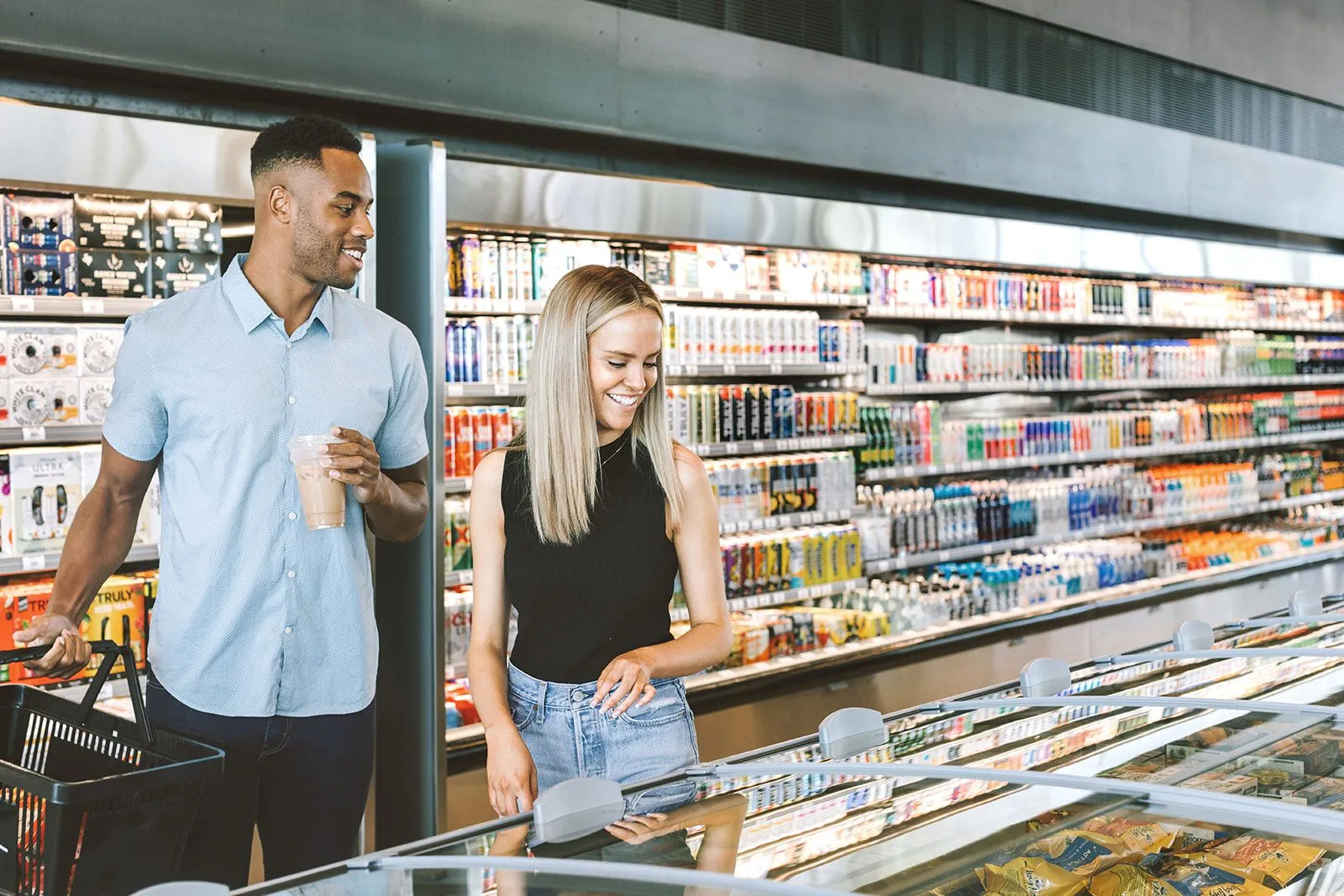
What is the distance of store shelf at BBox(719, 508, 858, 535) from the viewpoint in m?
5.21

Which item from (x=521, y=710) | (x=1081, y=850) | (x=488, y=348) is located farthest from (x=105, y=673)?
(x=488, y=348)

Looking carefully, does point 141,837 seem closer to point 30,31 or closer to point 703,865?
point 703,865

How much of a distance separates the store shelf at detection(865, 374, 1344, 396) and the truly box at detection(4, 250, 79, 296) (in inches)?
138

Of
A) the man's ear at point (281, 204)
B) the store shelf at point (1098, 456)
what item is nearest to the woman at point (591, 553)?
the man's ear at point (281, 204)

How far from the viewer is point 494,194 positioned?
13.8 ft

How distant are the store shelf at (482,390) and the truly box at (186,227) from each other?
833mm

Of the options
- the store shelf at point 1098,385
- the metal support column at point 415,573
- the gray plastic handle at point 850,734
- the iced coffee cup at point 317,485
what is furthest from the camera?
the store shelf at point 1098,385

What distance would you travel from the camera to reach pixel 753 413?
5.28 meters

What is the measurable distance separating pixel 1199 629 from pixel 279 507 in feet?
6.78

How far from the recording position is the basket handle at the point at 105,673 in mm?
1854

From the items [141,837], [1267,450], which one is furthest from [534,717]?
[1267,450]

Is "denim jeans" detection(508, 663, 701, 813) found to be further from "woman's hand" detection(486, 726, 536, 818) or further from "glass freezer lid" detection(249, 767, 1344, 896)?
"glass freezer lid" detection(249, 767, 1344, 896)

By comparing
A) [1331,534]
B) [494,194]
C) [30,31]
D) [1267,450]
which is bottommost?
[1331,534]

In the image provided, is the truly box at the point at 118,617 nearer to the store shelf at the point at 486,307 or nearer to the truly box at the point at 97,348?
the truly box at the point at 97,348
